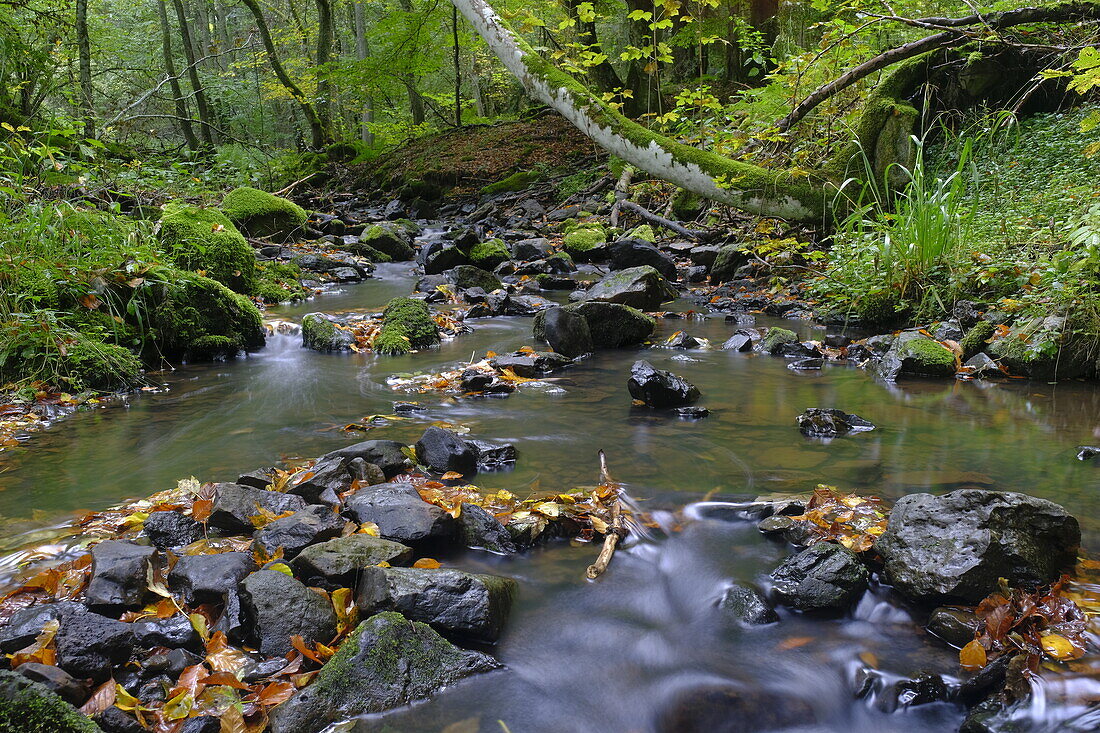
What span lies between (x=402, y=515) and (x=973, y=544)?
7.61 ft

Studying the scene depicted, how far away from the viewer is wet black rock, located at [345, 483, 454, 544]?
9.89 feet

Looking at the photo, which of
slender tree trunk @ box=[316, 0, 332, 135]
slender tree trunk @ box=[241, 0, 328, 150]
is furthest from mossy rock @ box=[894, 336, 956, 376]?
slender tree trunk @ box=[241, 0, 328, 150]

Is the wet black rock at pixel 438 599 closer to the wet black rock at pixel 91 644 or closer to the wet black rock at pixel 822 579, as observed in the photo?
the wet black rock at pixel 91 644

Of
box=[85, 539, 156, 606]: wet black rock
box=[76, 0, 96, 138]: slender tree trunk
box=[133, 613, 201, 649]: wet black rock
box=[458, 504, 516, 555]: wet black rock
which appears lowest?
box=[458, 504, 516, 555]: wet black rock

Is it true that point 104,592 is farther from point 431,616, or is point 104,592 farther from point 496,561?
point 496,561

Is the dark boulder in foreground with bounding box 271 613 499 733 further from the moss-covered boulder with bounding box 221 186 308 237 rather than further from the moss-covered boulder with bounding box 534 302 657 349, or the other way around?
the moss-covered boulder with bounding box 221 186 308 237

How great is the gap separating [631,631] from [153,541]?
2.12 m

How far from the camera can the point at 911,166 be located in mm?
8680

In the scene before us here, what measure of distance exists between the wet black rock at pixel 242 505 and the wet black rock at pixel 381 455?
48 centimetres

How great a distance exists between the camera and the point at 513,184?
57.6ft

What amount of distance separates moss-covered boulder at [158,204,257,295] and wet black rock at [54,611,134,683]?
230 inches

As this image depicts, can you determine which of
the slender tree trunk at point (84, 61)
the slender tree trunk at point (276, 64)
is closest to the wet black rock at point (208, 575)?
the slender tree trunk at point (84, 61)

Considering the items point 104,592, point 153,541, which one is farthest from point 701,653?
point 153,541

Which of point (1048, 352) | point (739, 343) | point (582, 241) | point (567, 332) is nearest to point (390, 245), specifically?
point (582, 241)
